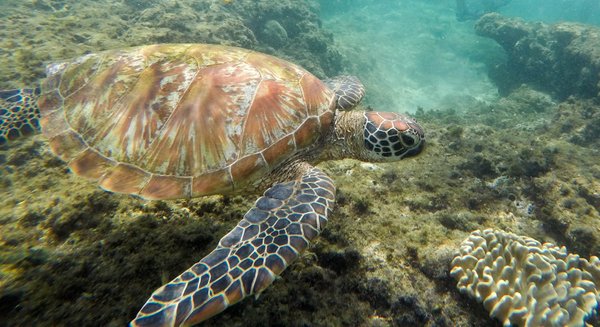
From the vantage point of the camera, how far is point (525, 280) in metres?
2.60

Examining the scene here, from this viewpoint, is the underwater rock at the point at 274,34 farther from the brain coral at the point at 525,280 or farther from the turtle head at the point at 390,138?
the brain coral at the point at 525,280

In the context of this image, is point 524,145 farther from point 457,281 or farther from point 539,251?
point 457,281

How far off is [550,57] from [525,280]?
13.7 metres

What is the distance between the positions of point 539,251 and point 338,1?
32398 millimetres

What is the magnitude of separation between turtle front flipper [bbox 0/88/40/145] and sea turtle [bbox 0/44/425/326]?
15mm

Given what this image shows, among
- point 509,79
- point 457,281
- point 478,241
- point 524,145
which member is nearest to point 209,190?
point 457,281

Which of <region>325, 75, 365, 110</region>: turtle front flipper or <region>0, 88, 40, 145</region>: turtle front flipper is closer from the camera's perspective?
<region>0, 88, 40, 145</region>: turtle front flipper

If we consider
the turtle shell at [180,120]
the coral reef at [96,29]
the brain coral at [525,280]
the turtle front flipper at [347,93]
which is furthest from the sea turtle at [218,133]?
the coral reef at [96,29]

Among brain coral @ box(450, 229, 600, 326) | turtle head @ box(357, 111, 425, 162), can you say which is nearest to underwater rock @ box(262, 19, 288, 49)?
turtle head @ box(357, 111, 425, 162)

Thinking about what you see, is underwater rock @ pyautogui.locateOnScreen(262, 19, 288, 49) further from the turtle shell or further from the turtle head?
the turtle head

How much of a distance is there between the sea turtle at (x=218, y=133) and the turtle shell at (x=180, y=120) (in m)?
0.01

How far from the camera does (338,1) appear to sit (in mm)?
29531

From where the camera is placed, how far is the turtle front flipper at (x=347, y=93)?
4.05 meters

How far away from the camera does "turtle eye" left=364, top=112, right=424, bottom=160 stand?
313 cm
